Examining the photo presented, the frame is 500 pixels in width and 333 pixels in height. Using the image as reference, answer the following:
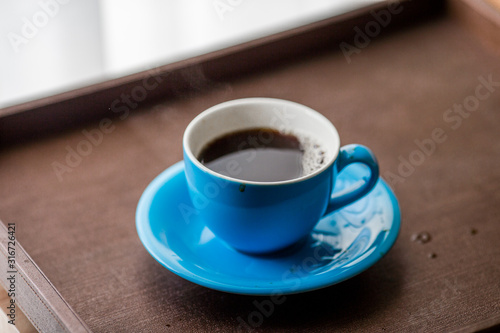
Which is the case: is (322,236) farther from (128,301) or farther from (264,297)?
(128,301)

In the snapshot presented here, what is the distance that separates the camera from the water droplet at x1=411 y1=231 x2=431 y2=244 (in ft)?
2.96

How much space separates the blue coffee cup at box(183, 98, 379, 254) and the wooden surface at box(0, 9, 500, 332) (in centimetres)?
9

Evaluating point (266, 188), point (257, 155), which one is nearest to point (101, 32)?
point (257, 155)

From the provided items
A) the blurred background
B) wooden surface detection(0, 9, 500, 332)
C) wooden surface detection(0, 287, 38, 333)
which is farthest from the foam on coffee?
the blurred background

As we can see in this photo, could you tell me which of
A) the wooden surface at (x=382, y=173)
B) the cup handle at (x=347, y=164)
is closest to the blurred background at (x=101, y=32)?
the wooden surface at (x=382, y=173)

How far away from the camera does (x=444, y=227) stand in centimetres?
92

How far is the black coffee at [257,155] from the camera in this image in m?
0.85

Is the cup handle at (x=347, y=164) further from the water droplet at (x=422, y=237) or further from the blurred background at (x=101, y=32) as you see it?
the blurred background at (x=101, y=32)

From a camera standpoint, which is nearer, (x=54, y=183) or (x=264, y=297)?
(x=264, y=297)

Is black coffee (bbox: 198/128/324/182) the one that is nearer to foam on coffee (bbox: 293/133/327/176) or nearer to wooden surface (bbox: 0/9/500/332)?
foam on coffee (bbox: 293/133/327/176)

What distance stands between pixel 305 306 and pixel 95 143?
0.50 metres

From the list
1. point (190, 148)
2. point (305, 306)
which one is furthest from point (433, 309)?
point (190, 148)

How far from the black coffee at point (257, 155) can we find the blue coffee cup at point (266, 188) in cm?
1

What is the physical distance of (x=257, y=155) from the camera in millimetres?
→ 885
